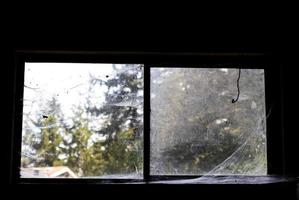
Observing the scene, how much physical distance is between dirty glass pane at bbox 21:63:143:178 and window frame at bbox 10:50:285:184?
0.03 meters

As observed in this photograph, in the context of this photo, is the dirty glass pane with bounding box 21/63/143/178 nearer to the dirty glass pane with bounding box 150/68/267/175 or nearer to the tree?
the tree

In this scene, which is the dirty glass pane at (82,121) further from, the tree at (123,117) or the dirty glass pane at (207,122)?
the dirty glass pane at (207,122)

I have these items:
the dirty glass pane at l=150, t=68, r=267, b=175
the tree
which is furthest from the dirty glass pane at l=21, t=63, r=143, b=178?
the dirty glass pane at l=150, t=68, r=267, b=175

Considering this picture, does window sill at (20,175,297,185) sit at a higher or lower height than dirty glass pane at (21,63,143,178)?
lower

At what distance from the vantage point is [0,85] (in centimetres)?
202

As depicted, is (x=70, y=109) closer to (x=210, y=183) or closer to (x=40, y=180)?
(x=40, y=180)

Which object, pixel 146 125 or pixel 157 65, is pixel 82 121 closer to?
pixel 146 125

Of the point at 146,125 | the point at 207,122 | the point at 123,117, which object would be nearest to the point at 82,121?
the point at 123,117

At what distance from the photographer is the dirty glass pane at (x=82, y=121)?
2057 mm

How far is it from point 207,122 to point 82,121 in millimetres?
678

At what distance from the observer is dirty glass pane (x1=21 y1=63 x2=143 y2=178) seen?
2.06m

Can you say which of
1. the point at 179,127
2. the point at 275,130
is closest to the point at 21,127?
the point at 179,127

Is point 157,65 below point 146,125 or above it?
above

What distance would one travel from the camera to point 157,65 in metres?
2.15
